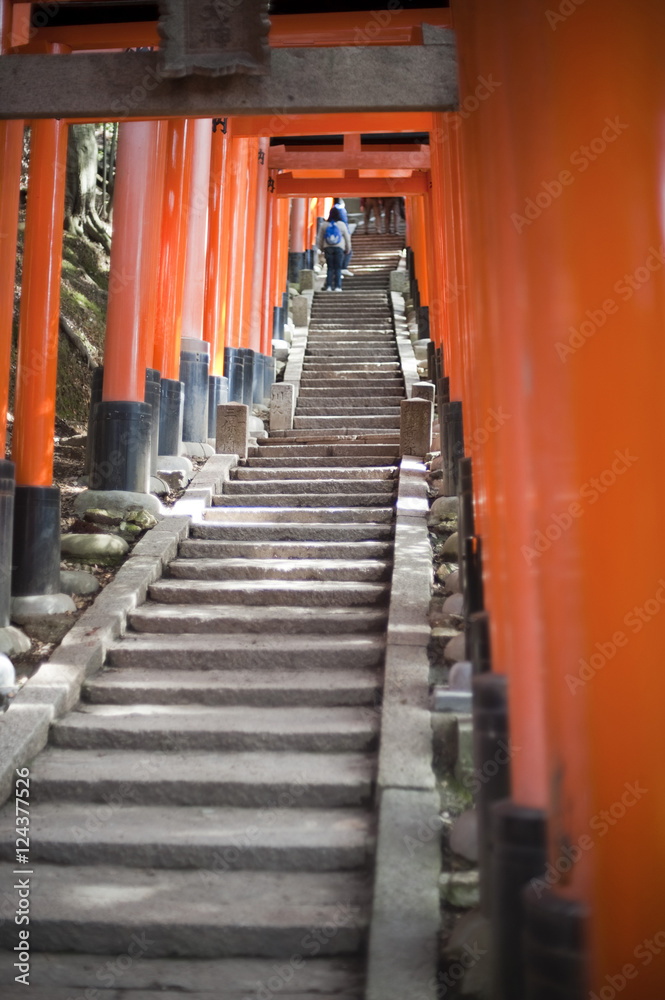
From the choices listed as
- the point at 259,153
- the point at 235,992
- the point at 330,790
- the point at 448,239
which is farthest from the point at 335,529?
the point at 259,153

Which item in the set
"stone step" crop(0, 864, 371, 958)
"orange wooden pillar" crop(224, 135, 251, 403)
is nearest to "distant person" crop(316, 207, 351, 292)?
→ "orange wooden pillar" crop(224, 135, 251, 403)

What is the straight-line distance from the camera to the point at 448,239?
6.55 m

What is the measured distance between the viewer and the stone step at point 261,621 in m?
5.41

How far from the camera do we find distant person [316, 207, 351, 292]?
1661 centimetres

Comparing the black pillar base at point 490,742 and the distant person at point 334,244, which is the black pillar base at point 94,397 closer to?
the black pillar base at point 490,742

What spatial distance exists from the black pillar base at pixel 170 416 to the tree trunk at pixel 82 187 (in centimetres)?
706

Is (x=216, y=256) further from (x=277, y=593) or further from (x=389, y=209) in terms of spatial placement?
(x=389, y=209)

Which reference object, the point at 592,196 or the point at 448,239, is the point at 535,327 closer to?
the point at 592,196

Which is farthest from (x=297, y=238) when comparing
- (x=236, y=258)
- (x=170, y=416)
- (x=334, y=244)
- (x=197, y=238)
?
(x=170, y=416)

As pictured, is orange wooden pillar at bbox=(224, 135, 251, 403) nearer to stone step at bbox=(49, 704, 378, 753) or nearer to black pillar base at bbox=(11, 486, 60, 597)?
black pillar base at bbox=(11, 486, 60, 597)

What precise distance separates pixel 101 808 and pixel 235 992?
1238 mm

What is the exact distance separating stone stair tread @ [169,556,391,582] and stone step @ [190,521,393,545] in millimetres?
393

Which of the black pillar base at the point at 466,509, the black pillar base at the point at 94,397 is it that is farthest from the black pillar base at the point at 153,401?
the black pillar base at the point at 466,509

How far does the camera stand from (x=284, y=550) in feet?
21.5
